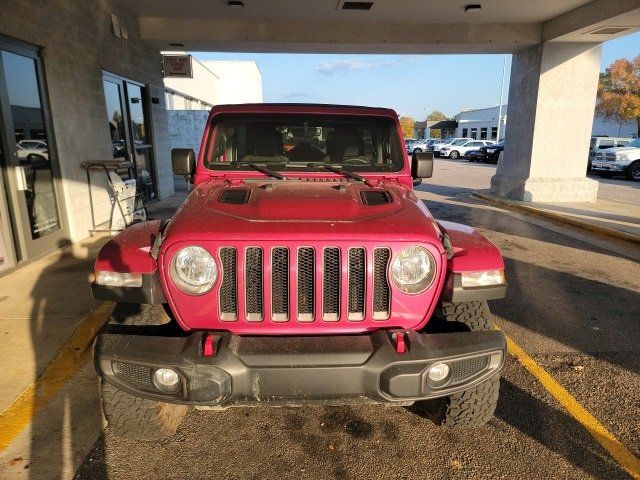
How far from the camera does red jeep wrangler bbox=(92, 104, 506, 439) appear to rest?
81.8 inches

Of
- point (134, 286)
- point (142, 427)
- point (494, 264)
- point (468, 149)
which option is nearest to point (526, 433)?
point (494, 264)

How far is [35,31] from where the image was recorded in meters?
5.99

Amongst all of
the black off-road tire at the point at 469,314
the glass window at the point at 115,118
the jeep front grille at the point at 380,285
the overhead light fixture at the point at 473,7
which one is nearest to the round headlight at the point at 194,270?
the jeep front grille at the point at 380,285

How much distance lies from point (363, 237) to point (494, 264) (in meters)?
0.77

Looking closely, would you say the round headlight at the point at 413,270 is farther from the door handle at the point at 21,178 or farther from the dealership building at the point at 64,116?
the door handle at the point at 21,178

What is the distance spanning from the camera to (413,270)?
2.32 metres

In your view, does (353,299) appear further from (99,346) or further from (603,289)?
(603,289)

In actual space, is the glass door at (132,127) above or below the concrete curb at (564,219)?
above

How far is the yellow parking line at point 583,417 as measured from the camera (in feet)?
8.18

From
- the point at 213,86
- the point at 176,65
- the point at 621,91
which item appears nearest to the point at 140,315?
the point at 176,65

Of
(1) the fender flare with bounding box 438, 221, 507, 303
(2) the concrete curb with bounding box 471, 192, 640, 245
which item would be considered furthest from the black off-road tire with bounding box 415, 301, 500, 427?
(2) the concrete curb with bounding box 471, 192, 640, 245

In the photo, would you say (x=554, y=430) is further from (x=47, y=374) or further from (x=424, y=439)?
(x=47, y=374)

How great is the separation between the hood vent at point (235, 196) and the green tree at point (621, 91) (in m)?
46.3

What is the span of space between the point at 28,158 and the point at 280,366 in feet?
18.1
